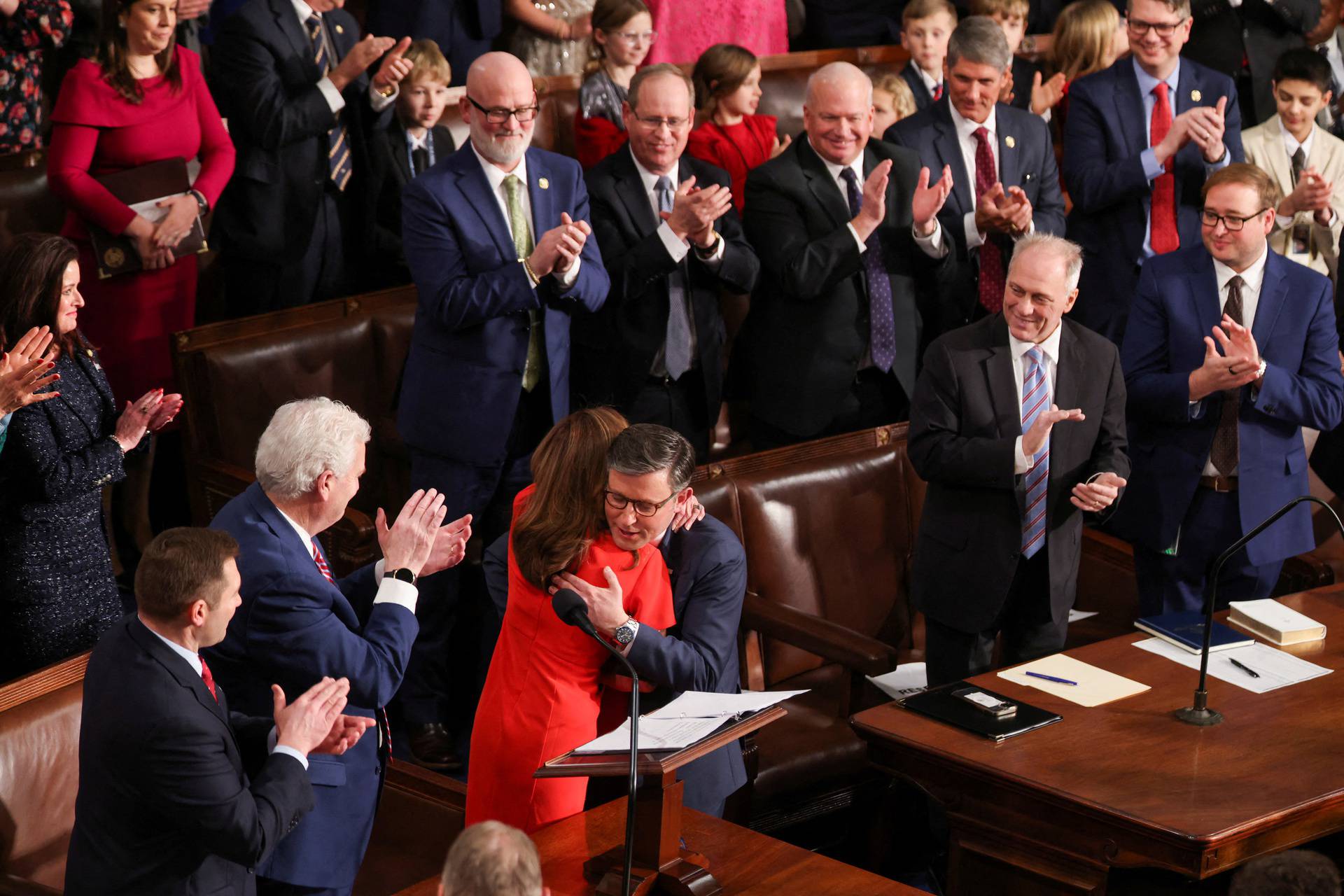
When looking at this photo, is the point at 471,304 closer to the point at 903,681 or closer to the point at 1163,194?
the point at 903,681

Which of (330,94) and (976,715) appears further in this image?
(330,94)

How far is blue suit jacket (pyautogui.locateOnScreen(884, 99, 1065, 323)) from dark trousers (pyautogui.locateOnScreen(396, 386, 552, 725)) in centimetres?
141

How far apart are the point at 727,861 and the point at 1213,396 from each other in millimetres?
2203

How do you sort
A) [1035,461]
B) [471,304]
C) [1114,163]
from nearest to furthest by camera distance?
[1035,461] < [471,304] < [1114,163]

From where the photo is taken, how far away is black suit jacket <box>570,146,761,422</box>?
4531 mm

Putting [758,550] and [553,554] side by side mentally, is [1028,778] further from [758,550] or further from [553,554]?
[758,550]

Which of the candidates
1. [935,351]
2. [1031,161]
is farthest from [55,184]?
[1031,161]

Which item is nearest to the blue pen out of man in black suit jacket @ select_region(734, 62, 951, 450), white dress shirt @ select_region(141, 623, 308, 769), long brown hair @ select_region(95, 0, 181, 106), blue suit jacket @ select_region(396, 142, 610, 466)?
man in black suit jacket @ select_region(734, 62, 951, 450)

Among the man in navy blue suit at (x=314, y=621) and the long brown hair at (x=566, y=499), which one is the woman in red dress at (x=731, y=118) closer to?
Result: the long brown hair at (x=566, y=499)

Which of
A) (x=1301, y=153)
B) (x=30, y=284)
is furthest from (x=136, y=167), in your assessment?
(x=1301, y=153)

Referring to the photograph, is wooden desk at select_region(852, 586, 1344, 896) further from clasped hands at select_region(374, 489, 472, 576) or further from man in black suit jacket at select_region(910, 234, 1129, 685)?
clasped hands at select_region(374, 489, 472, 576)

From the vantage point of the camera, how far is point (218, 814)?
260 centimetres

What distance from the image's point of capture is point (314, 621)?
3014 millimetres

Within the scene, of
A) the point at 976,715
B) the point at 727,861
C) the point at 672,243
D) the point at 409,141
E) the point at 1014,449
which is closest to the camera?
the point at 727,861
